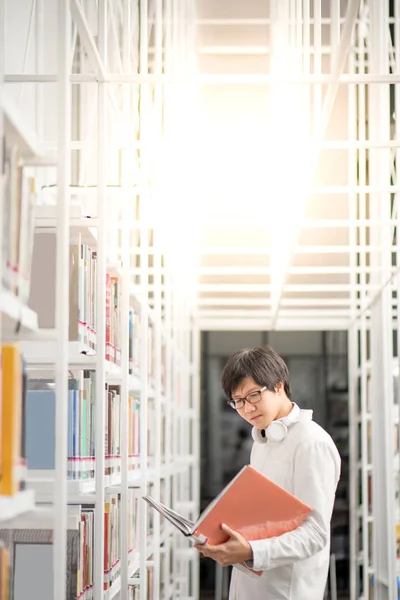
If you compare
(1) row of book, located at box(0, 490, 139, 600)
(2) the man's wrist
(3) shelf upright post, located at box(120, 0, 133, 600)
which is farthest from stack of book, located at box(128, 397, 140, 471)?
(2) the man's wrist

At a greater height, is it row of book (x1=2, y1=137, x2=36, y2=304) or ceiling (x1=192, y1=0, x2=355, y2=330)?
ceiling (x1=192, y1=0, x2=355, y2=330)

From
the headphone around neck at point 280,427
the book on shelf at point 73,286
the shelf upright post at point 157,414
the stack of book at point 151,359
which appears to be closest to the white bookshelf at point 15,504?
the book on shelf at point 73,286

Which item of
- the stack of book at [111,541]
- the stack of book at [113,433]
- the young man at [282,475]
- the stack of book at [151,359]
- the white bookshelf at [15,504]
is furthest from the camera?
the stack of book at [151,359]

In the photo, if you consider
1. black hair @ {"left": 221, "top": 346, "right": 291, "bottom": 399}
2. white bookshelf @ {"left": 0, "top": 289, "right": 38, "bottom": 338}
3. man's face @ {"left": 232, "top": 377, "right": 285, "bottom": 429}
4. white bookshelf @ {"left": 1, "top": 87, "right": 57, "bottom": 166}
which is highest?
white bookshelf @ {"left": 1, "top": 87, "right": 57, "bottom": 166}

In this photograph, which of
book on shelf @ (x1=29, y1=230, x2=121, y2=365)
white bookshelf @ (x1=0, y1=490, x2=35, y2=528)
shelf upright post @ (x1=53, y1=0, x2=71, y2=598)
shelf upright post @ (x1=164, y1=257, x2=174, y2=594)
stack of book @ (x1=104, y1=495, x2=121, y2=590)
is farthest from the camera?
shelf upright post @ (x1=164, y1=257, x2=174, y2=594)

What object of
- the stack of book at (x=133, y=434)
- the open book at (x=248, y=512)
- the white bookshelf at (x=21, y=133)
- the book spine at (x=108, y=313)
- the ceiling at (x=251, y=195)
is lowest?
the open book at (x=248, y=512)

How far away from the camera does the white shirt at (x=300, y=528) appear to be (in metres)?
2.56

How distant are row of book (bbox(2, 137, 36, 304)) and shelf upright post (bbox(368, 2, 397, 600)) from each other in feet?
9.35

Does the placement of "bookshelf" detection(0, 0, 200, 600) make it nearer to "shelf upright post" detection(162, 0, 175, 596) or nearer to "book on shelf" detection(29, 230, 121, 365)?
"book on shelf" detection(29, 230, 121, 365)

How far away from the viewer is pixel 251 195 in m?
7.18

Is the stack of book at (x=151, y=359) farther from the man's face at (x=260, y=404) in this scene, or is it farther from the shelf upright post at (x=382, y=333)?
the man's face at (x=260, y=404)

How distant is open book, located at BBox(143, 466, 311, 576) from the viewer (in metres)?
2.53

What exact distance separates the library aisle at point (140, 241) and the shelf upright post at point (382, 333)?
0.06ft

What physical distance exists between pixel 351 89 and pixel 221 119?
12.2ft
